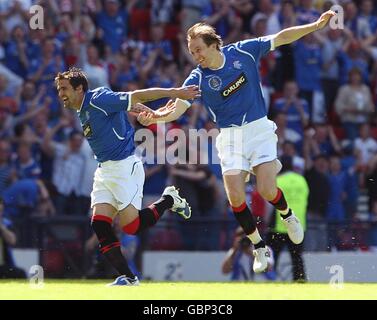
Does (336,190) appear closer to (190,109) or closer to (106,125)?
(190,109)

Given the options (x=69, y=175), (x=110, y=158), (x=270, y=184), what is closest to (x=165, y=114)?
(x=110, y=158)

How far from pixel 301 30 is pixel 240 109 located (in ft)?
3.43

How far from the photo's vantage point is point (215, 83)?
12.6 m

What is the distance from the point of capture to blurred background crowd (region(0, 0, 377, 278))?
56.6 ft

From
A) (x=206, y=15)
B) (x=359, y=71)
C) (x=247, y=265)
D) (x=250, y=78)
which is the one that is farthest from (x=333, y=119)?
(x=250, y=78)

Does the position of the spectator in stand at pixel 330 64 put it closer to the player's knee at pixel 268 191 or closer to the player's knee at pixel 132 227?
the player's knee at pixel 268 191

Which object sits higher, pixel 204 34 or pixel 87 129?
pixel 204 34

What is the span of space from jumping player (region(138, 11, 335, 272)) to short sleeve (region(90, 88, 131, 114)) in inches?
25.4

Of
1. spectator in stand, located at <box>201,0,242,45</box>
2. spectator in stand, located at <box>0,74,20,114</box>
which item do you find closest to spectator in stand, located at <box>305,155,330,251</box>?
spectator in stand, located at <box>201,0,242,45</box>

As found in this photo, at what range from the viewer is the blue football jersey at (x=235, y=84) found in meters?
12.6

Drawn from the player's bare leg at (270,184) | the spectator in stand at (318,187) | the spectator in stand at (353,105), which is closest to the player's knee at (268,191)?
the player's bare leg at (270,184)

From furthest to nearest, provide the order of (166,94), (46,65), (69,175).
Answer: (46,65), (69,175), (166,94)

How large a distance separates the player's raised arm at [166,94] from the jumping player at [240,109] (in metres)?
0.72
